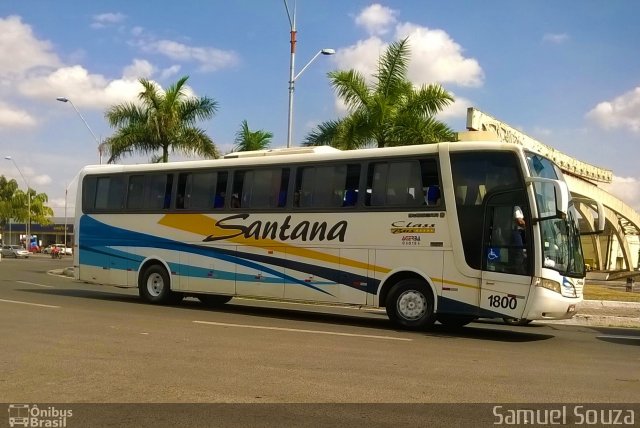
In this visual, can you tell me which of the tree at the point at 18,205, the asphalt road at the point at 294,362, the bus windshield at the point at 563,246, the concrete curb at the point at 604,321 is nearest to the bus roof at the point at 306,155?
the bus windshield at the point at 563,246

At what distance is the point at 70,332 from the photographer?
10875 mm

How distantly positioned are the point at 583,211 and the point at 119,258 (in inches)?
1471

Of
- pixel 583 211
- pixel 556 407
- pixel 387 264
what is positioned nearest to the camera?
pixel 556 407

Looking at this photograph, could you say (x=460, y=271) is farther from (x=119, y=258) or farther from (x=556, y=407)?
(x=119, y=258)

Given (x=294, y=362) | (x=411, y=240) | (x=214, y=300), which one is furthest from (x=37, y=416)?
(x=214, y=300)

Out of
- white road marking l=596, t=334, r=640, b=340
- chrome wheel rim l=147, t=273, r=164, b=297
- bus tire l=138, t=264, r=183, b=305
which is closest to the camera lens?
white road marking l=596, t=334, r=640, b=340

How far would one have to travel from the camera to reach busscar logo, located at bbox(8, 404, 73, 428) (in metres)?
5.63

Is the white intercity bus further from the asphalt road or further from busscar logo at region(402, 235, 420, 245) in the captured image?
the asphalt road

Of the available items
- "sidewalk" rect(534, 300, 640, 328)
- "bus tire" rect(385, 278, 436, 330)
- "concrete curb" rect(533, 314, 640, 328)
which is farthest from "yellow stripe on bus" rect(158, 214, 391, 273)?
"concrete curb" rect(533, 314, 640, 328)

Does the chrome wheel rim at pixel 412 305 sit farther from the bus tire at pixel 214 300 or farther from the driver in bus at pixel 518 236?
the bus tire at pixel 214 300

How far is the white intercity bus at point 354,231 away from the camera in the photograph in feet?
38.8

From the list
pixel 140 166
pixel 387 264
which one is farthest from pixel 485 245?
pixel 140 166

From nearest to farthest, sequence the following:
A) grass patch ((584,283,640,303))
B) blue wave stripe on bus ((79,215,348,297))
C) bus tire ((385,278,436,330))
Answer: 1. bus tire ((385,278,436,330))
2. blue wave stripe on bus ((79,215,348,297))
3. grass patch ((584,283,640,303))

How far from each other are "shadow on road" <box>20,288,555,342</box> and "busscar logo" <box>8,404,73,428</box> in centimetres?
748
